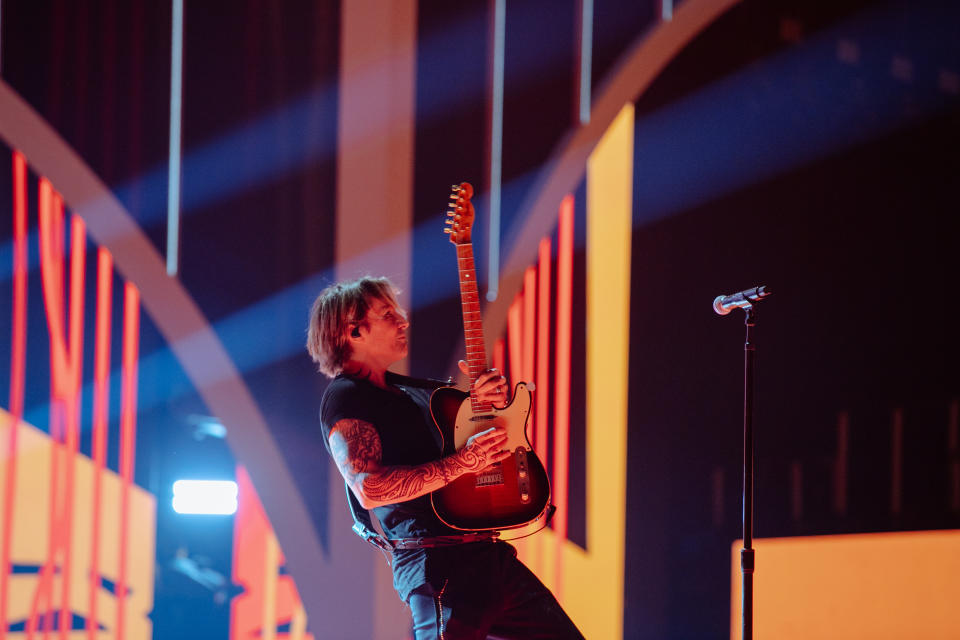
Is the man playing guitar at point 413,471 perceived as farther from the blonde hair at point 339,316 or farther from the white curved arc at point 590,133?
the white curved arc at point 590,133

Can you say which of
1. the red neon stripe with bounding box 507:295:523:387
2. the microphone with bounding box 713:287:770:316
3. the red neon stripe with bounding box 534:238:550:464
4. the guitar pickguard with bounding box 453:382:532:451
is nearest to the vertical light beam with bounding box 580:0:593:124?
the red neon stripe with bounding box 534:238:550:464

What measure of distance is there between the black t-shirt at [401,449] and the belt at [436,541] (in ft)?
0.04

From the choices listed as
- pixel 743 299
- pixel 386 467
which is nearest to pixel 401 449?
pixel 386 467

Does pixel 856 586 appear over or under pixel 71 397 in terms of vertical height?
under

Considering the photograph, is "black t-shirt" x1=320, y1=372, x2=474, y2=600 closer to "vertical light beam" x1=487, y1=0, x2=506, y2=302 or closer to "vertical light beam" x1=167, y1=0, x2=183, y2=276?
"vertical light beam" x1=167, y1=0, x2=183, y2=276

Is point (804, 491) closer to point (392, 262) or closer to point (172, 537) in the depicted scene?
point (392, 262)

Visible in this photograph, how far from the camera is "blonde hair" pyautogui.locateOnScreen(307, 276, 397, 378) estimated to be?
2256mm

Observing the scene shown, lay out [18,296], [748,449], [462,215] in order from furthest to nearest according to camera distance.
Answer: [18,296] → [748,449] → [462,215]

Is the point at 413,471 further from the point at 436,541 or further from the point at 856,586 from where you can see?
the point at 856,586

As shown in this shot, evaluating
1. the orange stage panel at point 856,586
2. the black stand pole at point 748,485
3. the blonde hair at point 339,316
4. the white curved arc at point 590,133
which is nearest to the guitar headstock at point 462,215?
the blonde hair at point 339,316

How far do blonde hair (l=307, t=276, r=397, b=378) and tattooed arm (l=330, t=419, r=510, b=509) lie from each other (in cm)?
28

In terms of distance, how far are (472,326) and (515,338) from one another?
1.10m

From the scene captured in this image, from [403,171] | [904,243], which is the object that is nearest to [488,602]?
[403,171]

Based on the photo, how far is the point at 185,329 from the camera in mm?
2908
